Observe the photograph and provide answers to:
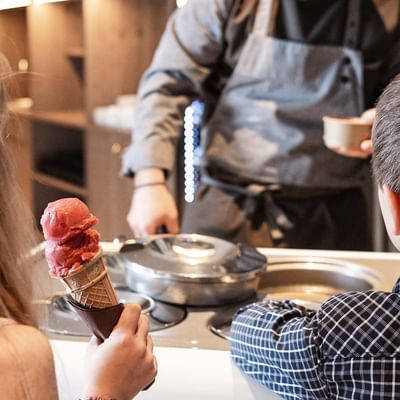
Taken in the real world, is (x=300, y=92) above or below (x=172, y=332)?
above

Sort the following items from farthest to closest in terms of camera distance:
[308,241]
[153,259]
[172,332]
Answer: [308,241] < [153,259] < [172,332]

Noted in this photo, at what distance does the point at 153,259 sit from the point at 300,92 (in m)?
0.75

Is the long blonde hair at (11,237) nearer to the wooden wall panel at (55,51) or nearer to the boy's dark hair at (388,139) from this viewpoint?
the boy's dark hair at (388,139)

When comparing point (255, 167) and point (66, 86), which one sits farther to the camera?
point (66, 86)

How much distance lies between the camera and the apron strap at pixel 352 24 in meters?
1.85

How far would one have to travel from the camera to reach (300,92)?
6.21 ft

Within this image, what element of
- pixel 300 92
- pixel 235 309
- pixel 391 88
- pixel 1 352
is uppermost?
pixel 391 88

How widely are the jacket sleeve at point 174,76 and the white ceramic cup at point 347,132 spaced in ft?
1.35

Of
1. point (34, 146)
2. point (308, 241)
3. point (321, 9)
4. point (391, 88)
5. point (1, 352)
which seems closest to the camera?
point (1, 352)

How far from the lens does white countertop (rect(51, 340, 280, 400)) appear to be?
1.05 m

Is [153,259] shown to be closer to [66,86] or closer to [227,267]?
[227,267]

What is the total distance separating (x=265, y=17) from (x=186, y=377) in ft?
3.42

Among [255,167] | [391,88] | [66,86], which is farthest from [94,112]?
[391,88]

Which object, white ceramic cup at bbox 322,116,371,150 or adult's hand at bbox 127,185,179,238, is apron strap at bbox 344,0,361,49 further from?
adult's hand at bbox 127,185,179,238
